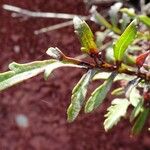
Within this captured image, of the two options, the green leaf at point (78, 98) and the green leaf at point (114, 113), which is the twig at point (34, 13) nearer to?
the green leaf at point (114, 113)

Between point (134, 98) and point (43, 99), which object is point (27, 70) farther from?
point (43, 99)

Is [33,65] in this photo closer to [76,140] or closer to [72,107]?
[72,107]

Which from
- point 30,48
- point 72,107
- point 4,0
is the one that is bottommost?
point 30,48

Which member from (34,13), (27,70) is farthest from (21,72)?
(34,13)

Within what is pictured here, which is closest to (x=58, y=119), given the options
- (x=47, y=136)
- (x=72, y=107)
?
(x=47, y=136)

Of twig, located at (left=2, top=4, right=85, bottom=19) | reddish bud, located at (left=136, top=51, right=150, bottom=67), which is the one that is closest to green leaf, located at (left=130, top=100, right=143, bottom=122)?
reddish bud, located at (left=136, top=51, right=150, bottom=67)
